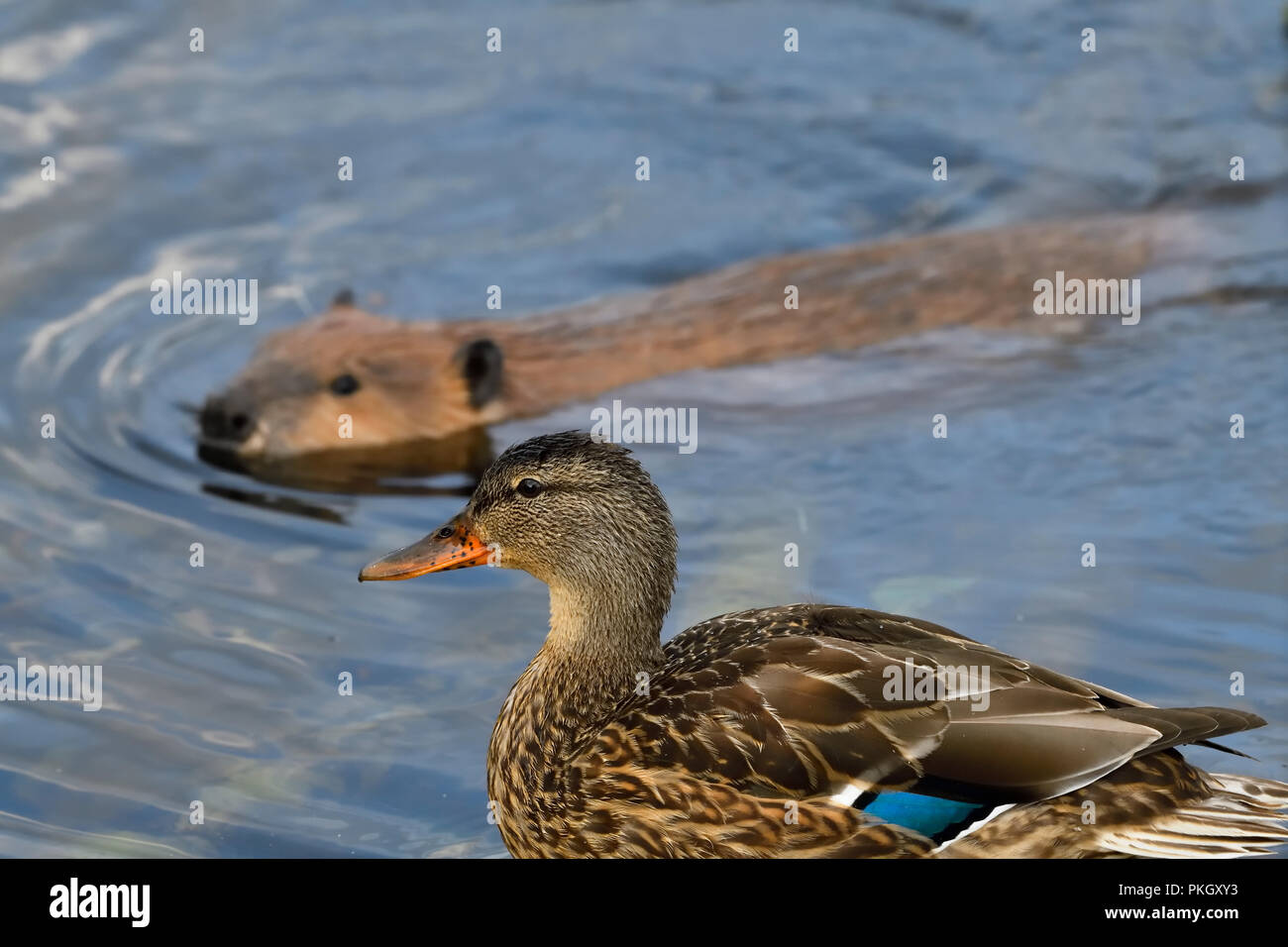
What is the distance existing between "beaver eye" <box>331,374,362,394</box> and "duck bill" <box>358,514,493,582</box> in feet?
10.6

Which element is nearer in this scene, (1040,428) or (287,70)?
(1040,428)

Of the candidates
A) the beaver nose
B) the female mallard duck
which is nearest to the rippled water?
the beaver nose

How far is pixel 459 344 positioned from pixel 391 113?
2779 millimetres

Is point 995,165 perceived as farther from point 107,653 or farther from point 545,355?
point 107,653

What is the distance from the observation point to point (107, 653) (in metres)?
6.24

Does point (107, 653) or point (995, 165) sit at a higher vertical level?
point (995, 165)

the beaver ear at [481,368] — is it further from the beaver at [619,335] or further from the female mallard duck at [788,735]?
the female mallard duck at [788,735]

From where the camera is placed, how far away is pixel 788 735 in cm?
458

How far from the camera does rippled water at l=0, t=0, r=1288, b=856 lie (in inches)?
233

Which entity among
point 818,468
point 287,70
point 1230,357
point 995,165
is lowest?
point 818,468

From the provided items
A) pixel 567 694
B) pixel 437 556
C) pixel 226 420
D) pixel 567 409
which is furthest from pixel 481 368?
pixel 567 694

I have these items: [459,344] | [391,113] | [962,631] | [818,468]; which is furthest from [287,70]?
[962,631]
